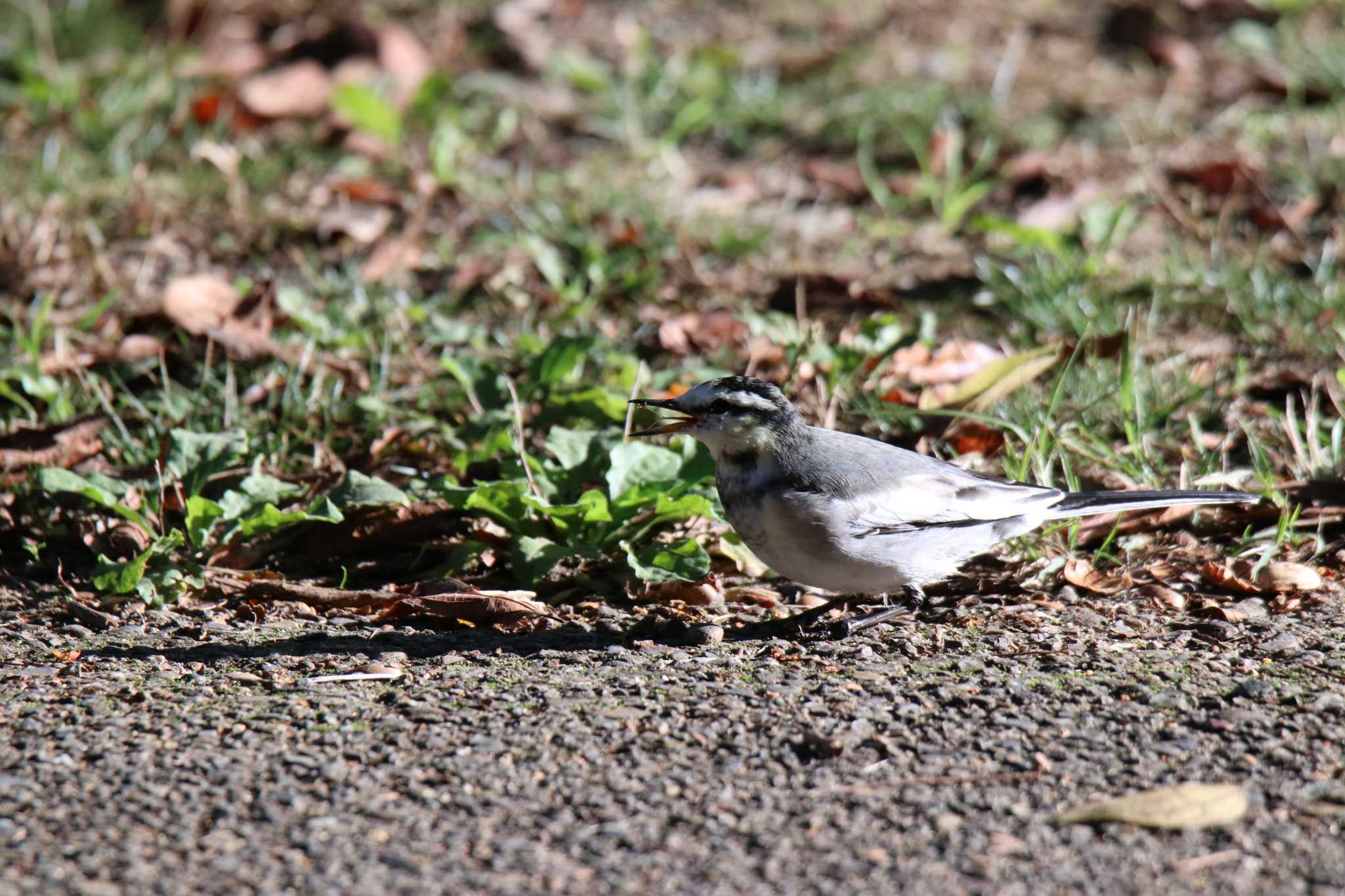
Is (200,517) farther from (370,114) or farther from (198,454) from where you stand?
(370,114)

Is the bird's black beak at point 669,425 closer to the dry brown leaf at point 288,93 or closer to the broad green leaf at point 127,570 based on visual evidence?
the broad green leaf at point 127,570

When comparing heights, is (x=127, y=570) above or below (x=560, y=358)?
below

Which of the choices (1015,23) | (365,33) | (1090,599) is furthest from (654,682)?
(1015,23)

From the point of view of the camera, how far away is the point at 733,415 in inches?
182

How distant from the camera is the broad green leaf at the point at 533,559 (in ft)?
15.1

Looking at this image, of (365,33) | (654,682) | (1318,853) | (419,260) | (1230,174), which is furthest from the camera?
(365,33)

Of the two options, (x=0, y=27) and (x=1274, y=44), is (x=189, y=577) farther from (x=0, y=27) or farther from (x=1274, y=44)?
(x=1274, y=44)

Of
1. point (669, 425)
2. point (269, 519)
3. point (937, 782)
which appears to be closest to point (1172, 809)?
point (937, 782)

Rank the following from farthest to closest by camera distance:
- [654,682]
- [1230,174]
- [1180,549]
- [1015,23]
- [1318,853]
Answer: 1. [1015,23]
2. [1230,174]
3. [1180,549]
4. [654,682]
5. [1318,853]

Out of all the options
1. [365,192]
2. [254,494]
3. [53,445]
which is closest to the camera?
[254,494]

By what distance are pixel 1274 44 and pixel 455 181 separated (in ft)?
16.5

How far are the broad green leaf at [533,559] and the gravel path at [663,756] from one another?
10.3 inches

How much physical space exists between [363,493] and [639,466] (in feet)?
2.88

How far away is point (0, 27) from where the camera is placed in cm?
896
